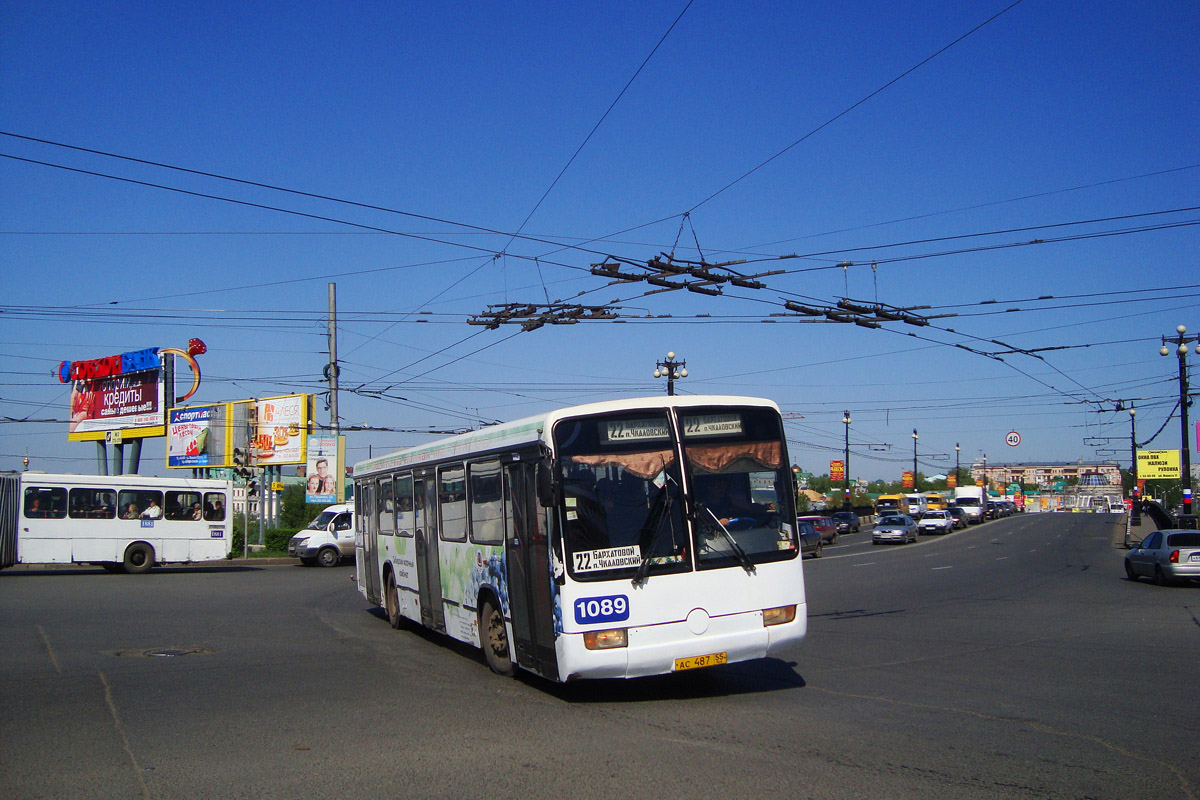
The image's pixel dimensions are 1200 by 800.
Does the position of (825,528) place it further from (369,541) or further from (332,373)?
(369,541)

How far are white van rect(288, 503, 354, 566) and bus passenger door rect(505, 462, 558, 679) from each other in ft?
81.0

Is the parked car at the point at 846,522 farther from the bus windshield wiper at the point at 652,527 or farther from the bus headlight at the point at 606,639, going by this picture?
the bus headlight at the point at 606,639

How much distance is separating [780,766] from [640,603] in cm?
226

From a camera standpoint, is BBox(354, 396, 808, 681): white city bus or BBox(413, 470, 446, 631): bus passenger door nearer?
BBox(354, 396, 808, 681): white city bus

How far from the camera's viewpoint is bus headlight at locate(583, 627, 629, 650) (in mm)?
8375

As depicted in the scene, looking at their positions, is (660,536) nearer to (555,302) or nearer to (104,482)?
(555,302)

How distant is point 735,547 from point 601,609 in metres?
1.40

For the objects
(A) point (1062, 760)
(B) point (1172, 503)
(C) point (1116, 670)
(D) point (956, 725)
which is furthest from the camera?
(B) point (1172, 503)

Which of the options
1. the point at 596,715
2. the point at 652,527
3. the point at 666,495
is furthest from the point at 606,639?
the point at 666,495

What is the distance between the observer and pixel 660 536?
341 inches

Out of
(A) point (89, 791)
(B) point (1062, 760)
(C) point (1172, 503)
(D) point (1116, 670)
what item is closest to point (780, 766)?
(B) point (1062, 760)

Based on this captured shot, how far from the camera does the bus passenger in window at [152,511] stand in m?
29.8

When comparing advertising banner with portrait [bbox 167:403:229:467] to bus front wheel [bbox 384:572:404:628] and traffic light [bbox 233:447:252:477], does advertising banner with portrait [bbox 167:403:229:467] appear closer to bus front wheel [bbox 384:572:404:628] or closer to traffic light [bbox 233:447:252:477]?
traffic light [bbox 233:447:252:477]

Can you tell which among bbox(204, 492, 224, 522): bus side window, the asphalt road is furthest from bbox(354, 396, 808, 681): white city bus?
bbox(204, 492, 224, 522): bus side window
